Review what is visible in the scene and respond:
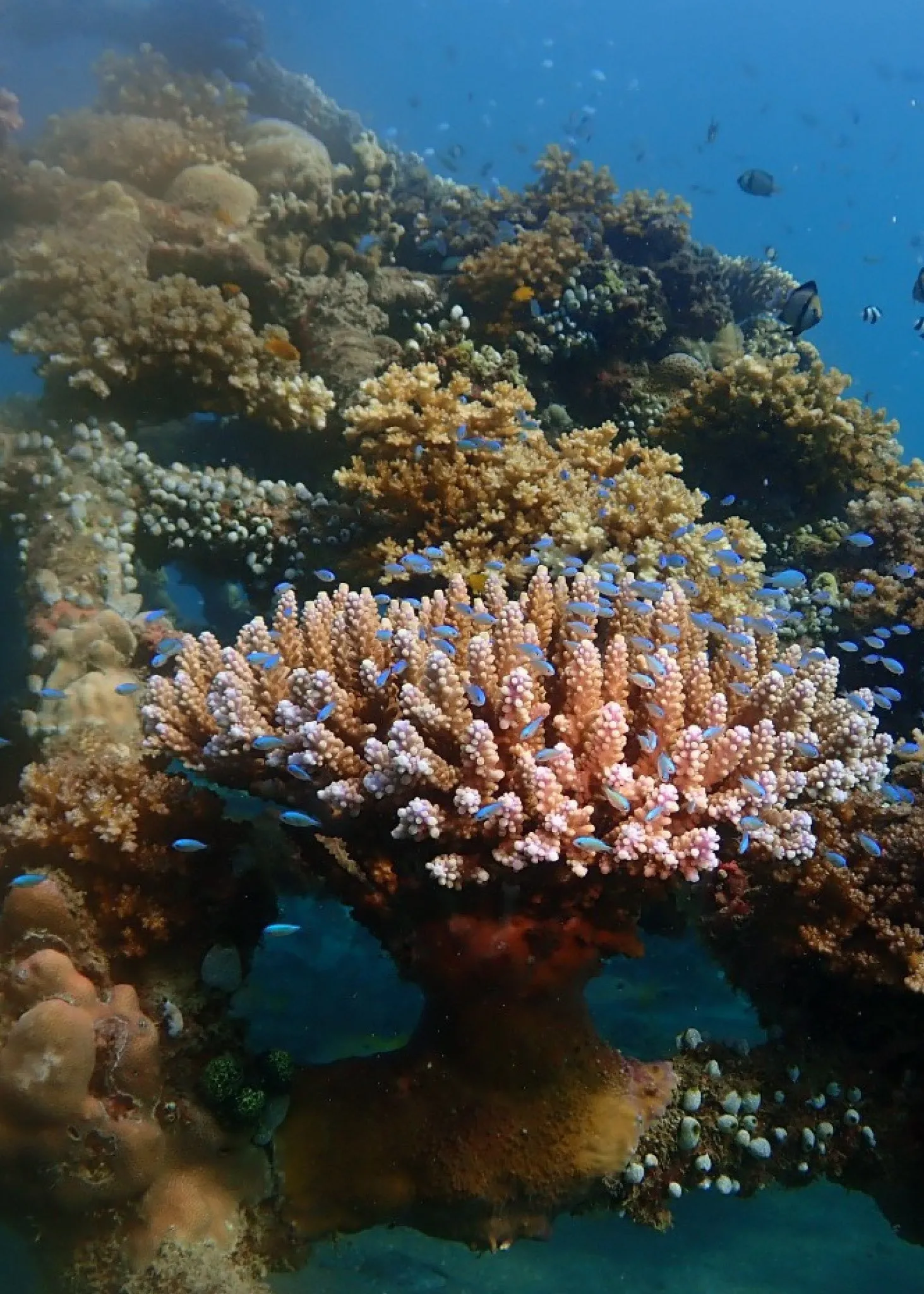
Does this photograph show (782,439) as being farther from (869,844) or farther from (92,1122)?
(92,1122)

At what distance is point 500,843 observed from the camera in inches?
129

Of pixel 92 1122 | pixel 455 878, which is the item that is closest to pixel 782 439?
pixel 455 878

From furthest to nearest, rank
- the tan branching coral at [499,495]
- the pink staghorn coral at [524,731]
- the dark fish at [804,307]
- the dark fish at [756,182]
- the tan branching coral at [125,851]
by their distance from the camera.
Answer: the dark fish at [756,182], the dark fish at [804,307], the tan branching coral at [499,495], the tan branching coral at [125,851], the pink staghorn coral at [524,731]

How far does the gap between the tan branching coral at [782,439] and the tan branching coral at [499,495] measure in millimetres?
1998

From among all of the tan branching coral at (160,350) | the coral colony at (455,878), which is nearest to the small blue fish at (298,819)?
the coral colony at (455,878)

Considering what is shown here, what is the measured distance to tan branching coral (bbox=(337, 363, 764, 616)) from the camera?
18.2 ft

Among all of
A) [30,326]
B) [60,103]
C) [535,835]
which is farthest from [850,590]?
[60,103]

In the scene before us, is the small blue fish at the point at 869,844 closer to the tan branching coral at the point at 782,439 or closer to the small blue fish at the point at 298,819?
the small blue fish at the point at 298,819

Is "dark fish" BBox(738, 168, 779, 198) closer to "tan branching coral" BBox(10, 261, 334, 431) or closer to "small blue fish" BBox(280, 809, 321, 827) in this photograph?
"tan branching coral" BBox(10, 261, 334, 431)

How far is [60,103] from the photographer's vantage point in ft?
106

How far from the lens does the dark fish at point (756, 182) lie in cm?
1190

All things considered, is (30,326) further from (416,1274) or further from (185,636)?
(416,1274)

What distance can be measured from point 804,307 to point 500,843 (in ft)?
22.3

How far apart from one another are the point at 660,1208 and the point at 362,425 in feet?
17.7
